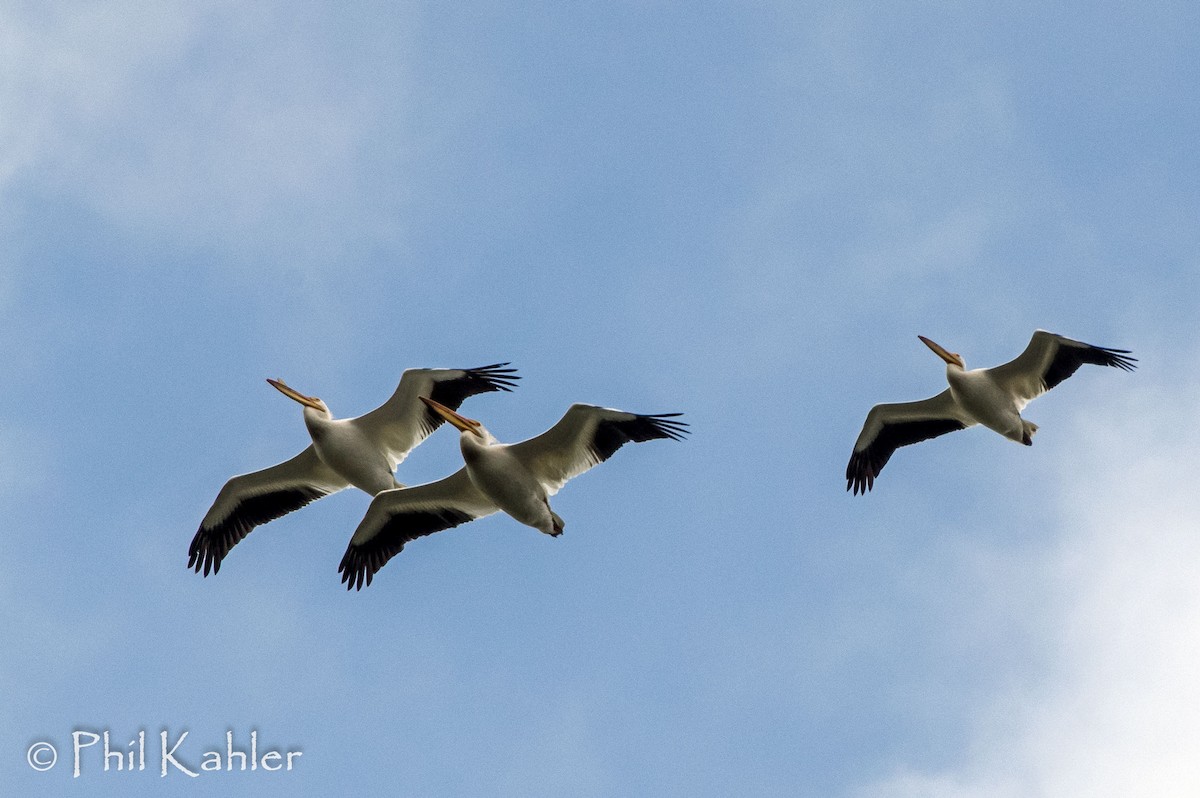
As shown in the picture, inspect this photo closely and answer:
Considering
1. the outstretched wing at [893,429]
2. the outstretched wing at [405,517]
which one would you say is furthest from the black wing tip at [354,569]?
the outstretched wing at [893,429]

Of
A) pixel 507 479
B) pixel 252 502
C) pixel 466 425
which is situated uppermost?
pixel 252 502

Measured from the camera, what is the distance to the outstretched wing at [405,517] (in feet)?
47.9

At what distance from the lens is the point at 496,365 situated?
14656mm

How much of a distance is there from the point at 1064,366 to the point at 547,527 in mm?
6249

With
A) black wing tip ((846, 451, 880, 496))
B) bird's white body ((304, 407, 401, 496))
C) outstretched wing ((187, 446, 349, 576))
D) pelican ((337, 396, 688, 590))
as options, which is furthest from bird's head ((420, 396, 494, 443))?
black wing tip ((846, 451, 880, 496))

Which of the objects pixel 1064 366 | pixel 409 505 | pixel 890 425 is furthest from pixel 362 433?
pixel 1064 366

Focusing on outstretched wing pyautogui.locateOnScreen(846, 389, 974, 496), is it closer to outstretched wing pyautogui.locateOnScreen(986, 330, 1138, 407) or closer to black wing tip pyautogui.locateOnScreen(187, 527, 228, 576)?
outstretched wing pyautogui.locateOnScreen(986, 330, 1138, 407)

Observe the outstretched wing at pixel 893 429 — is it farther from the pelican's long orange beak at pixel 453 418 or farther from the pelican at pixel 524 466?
the pelican's long orange beak at pixel 453 418

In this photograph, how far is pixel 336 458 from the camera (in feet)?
50.1

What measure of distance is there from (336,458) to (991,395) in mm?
7142

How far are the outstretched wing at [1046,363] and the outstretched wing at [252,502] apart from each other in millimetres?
7467

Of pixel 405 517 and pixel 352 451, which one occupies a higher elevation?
pixel 352 451

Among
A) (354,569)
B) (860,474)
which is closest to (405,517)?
(354,569)

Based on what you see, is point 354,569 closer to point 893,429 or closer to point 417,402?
point 417,402
